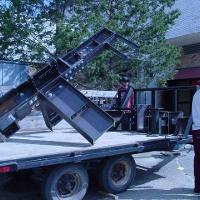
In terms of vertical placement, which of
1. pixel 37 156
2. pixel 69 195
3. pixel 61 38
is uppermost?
pixel 61 38

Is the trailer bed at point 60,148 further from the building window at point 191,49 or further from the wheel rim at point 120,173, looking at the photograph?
the building window at point 191,49

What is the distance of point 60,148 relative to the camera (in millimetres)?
5941

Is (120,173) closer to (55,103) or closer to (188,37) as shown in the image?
(55,103)

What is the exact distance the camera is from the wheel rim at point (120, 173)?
263 inches

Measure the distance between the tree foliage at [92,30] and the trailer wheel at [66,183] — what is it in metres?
6.38

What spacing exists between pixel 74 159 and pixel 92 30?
24.2 ft

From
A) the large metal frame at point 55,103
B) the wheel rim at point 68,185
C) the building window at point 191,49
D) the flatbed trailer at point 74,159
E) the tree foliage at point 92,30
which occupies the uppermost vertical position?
the building window at point 191,49

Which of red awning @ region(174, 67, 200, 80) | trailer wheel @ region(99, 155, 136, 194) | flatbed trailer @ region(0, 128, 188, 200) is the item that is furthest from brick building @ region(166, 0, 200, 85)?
trailer wheel @ region(99, 155, 136, 194)

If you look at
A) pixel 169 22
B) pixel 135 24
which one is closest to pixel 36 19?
pixel 135 24

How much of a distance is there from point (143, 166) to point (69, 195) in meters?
3.39

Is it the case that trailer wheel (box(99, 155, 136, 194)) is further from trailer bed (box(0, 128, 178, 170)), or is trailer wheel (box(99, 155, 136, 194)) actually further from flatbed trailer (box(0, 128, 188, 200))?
trailer bed (box(0, 128, 178, 170))

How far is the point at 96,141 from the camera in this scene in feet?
22.1

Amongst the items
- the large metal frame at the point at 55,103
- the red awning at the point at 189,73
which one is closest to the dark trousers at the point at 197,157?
the large metal frame at the point at 55,103

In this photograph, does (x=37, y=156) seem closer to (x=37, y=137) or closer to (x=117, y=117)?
(x=37, y=137)
